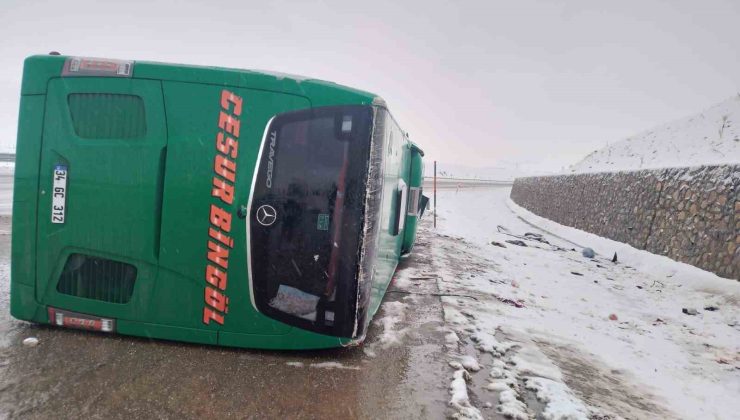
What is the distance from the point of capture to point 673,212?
7312mm

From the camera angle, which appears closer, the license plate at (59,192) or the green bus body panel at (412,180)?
the license plate at (59,192)

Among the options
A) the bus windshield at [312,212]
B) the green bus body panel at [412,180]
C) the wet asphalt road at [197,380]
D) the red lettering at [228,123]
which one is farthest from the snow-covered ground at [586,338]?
the red lettering at [228,123]

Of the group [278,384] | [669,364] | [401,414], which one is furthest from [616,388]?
[278,384]

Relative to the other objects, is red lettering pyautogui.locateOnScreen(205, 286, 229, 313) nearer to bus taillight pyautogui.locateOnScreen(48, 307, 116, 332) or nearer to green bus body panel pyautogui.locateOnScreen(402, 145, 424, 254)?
bus taillight pyautogui.locateOnScreen(48, 307, 116, 332)

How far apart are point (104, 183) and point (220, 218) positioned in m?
0.84

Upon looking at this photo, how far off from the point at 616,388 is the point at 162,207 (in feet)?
11.2

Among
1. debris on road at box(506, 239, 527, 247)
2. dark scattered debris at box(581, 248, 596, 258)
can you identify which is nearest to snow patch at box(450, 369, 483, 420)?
dark scattered debris at box(581, 248, 596, 258)

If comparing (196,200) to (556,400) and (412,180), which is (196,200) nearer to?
(556,400)

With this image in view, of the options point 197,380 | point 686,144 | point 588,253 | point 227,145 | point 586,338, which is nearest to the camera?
point 197,380

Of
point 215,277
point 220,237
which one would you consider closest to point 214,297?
point 215,277

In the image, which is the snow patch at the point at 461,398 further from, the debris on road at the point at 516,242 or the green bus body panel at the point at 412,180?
the debris on road at the point at 516,242

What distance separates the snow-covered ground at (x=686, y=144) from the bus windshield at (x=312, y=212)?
29.9 feet

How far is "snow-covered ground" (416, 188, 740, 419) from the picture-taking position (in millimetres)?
2342

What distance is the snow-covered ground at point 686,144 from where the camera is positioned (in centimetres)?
994
